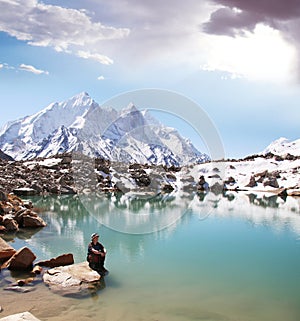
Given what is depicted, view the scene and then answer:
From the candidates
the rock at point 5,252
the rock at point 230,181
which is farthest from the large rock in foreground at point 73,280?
the rock at point 230,181

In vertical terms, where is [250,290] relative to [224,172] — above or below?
below

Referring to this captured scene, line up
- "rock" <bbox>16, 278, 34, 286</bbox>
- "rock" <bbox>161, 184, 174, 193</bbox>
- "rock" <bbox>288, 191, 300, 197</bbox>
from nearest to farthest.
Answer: "rock" <bbox>16, 278, 34, 286</bbox> → "rock" <bbox>288, 191, 300, 197</bbox> → "rock" <bbox>161, 184, 174, 193</bbox>

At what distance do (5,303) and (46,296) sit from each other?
4.41 feet

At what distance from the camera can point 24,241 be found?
2252 centimetres

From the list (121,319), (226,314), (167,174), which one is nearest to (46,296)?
(121,319)

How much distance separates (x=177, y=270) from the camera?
1706cm

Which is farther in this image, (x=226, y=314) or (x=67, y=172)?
(x=67, y=172)

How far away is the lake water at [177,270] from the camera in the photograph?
12.0 metres

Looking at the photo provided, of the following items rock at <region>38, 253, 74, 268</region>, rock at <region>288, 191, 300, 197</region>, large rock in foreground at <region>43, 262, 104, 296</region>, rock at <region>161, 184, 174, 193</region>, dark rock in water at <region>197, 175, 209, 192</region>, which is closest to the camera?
large rock in foreground at <region>43, 262, 104, 296</region>

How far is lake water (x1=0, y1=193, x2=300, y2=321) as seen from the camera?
39.3 feet

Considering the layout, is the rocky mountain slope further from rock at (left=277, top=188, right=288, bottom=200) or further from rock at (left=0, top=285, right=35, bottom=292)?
rock at (left=0, top=285, right=35, bottom=292)

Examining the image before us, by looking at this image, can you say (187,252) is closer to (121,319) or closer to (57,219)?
(121,319)

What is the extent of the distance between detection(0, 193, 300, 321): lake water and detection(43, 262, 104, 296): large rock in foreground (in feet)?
1.19

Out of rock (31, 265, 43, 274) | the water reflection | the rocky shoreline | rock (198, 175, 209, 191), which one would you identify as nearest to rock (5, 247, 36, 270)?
rock (31, 265, 43, 274)
